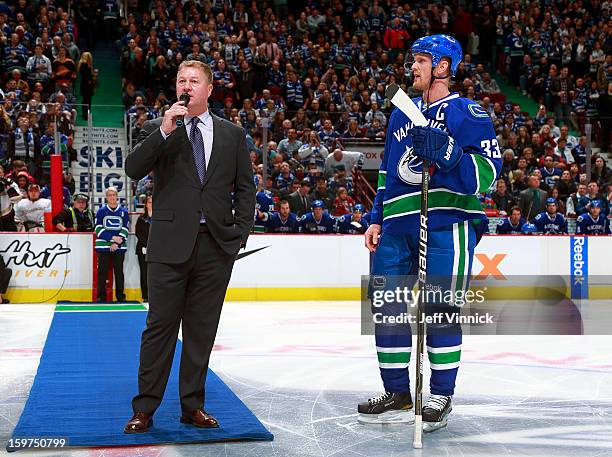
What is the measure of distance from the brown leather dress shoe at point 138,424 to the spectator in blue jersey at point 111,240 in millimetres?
8247

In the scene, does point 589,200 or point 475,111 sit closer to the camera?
point 475,111

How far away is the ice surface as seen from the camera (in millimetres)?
3865

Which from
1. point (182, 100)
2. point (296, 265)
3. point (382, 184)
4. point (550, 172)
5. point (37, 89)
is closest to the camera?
point (182, 100)

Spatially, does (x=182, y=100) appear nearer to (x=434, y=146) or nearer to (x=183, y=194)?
(x=183, y=194)

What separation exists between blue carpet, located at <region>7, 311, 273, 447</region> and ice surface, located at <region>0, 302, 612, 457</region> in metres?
0.10

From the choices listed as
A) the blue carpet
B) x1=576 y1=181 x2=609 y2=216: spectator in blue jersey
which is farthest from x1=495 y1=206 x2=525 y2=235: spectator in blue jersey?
the blue carpet

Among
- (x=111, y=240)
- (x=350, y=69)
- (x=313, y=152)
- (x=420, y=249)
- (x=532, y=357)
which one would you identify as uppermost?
(x=350, y=69)

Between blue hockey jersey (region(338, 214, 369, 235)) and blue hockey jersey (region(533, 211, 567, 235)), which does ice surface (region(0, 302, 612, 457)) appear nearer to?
blue hockey jersey (region(338, 214, 369, 235))

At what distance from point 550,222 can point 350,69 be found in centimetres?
704

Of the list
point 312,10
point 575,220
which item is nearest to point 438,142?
point 575,220

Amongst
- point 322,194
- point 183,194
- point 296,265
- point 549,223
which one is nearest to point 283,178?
point 322,194

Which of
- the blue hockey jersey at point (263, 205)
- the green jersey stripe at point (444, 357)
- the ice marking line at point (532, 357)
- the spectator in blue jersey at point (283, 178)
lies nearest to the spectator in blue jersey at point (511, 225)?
the spectator in blue jersey at point (283, 178)

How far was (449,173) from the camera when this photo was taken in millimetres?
4289

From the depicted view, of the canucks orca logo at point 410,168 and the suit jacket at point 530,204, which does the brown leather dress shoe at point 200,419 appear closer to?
the canucks orca logo at point 410,168
